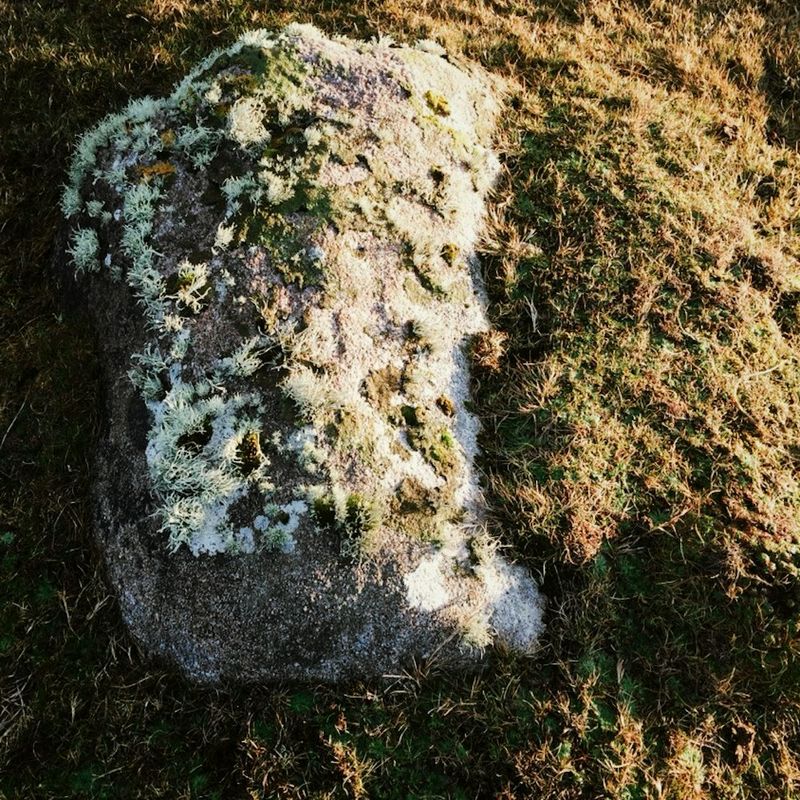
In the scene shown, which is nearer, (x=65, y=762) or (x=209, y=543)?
(x=65, y=762)

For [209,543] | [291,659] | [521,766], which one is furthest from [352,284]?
[521,766]

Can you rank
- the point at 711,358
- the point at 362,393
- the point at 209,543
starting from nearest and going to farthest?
the point at 209,543
the point at 362,393
the point at 711,358

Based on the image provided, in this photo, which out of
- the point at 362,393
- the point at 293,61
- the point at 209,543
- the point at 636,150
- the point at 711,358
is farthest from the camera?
the point at 636,150

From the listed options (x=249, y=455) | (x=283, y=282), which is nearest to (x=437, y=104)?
(x=283, y=282)

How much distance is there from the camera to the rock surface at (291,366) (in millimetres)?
4844

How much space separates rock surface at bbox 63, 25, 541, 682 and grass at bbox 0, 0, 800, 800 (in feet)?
0.98

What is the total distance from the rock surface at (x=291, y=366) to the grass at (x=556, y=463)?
0.98 ft

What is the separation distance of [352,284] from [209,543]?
7.50ft

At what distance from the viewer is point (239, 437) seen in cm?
505

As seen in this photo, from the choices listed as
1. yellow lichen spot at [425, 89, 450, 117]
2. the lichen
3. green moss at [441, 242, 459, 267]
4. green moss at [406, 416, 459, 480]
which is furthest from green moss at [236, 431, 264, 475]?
yellow lichen spot at [425, 89, 450, 117]

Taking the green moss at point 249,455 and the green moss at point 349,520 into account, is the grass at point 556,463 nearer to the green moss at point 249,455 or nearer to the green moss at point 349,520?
the green moss at point 349,520

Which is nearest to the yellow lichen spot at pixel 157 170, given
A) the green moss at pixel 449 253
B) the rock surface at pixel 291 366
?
the rock surface at pixel 291 366

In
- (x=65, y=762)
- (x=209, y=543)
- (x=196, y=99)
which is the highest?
(x=196, y=99)

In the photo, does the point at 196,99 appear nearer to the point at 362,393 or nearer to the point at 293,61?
the point at 293,61
